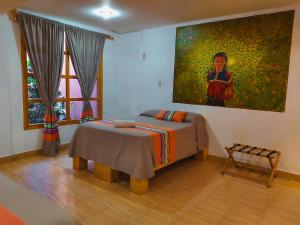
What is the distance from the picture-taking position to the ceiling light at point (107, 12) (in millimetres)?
3348

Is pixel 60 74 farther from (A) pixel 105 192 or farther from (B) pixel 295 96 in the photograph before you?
(B) pixel 295 96

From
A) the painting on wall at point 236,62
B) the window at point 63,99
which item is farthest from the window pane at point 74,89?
the painting on wall at point 236,62

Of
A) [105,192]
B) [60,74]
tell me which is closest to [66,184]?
[105,192]

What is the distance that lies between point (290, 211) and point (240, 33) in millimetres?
2429

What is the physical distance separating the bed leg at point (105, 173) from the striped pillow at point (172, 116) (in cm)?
130

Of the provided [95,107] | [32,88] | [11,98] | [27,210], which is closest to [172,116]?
[95,107]

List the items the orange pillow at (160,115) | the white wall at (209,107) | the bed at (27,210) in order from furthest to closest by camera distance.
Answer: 1. the orange pillow at (160,115)
2. the white wall at (209,107)
3. the bed at (27,210)

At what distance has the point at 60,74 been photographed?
3.93 metres

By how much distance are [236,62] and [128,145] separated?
2101 millimetres

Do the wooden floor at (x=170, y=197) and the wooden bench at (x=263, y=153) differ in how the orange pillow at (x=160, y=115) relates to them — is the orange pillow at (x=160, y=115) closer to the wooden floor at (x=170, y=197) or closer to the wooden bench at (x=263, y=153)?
the wooden floor at (x=170, y=197)

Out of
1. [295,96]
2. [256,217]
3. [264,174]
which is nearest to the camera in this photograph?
[256,217]

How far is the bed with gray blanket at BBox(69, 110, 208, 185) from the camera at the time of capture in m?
2.61

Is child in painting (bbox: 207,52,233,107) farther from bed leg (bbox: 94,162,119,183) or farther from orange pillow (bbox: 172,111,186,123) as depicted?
bed leg (bbox: 94,162,119,183)

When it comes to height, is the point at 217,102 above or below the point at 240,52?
below
